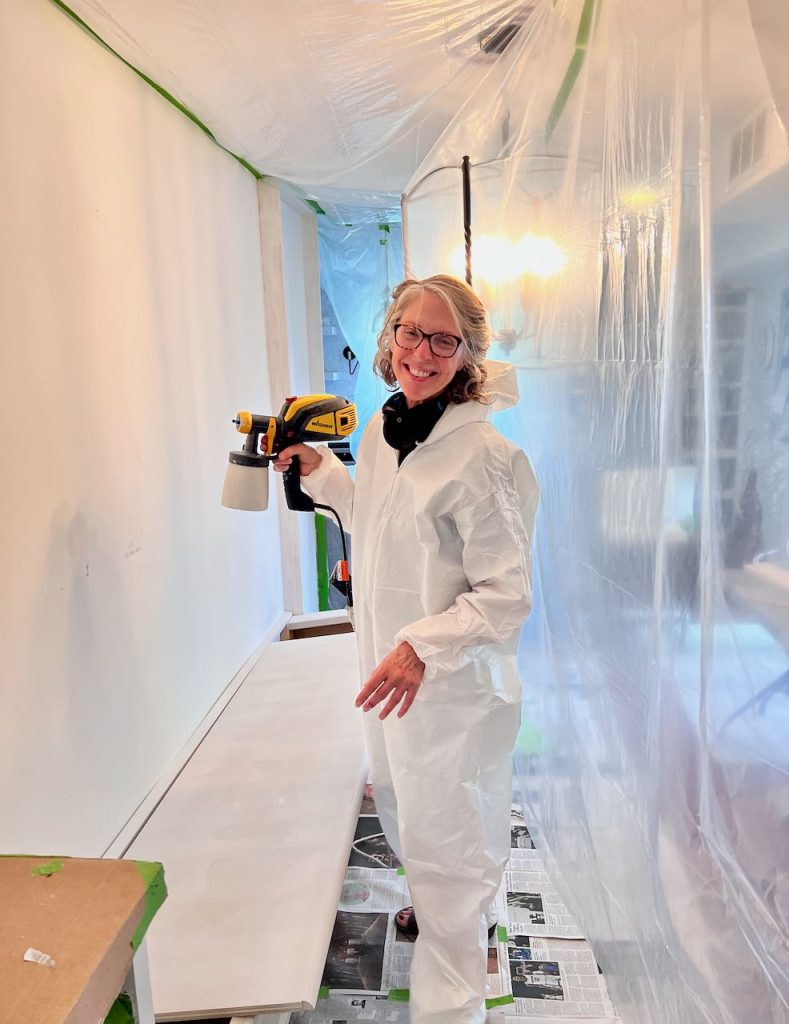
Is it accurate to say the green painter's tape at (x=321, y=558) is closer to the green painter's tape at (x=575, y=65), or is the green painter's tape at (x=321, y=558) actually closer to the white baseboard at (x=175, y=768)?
the white baseboard at (x=175, y=768)

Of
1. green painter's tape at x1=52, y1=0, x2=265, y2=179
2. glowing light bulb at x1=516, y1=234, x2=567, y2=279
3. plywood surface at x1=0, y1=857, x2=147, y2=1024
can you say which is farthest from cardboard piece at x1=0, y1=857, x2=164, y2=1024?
green painter's tape at x1=52, y1=0, x2=265, y2=179

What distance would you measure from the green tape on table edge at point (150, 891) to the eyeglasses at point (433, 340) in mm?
809

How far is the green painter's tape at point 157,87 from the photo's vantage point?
1.12 meters

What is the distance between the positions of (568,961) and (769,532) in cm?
100

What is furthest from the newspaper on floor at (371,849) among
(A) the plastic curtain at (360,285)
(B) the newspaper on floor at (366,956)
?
(A) the plastic curtain at (360,285)

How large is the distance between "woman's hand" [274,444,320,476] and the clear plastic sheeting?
460mm

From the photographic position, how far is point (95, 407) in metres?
1.19

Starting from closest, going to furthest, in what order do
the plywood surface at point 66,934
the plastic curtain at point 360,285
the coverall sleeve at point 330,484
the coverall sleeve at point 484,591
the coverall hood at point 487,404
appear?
the plywood surface at point 66,934 < the coverall sleeve at point 484,591 < the coverall hood at point 487,404 < the coverall sleeve at point 330,484 < the plastic curtain at point 360,285

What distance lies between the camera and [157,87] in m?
1.44

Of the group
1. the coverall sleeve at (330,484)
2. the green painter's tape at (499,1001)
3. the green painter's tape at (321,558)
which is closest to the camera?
A: the green painter's tape at (499,1001)

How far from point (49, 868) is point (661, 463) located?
0.86 metres

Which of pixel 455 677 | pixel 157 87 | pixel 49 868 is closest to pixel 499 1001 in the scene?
pixel 455 677

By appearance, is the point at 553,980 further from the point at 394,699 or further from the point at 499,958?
the point at 394,699

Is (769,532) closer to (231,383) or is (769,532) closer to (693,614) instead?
(693,614)
